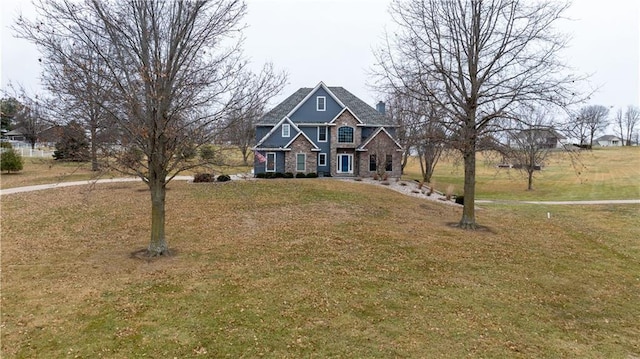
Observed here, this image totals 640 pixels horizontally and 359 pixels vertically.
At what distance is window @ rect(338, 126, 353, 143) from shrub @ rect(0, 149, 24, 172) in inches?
1080

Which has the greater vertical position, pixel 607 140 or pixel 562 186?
pixel 607 140

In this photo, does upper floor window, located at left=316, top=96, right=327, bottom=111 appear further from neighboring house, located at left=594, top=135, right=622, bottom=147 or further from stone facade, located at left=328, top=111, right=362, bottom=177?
neighboring house, located at left=594, top=135, right=622, bottom=147

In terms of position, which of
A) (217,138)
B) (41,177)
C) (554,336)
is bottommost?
(554,336)

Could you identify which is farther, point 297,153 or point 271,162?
point 271,162

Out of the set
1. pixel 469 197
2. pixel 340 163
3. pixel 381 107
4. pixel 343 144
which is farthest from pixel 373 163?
pixel 469 197

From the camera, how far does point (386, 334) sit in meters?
6.97

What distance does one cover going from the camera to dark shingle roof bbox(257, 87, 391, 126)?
35.7 meters

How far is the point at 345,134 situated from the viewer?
1396 inches

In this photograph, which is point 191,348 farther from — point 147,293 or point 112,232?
point 112,232

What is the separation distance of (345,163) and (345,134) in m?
2.77

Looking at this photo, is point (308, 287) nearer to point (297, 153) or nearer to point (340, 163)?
point (297, 153)

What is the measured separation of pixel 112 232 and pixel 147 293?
6834 millimetres

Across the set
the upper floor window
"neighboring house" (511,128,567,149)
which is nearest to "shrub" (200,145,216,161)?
"neighboring house" (511,128,567,149)

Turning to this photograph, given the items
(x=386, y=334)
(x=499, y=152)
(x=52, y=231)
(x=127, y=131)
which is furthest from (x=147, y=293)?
(x=499, y=152)
